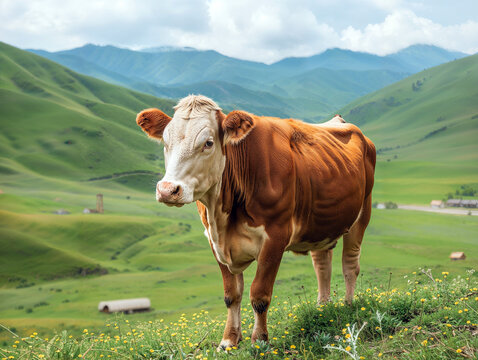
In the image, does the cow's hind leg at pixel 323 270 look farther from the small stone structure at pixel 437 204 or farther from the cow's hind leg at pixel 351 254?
the small stone structure at pixel 437 204

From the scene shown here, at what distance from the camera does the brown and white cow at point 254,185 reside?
5418mm

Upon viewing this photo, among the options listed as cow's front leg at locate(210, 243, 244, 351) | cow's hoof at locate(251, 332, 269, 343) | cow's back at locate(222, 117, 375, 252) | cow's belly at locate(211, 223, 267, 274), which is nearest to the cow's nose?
cow's back at locate(222, 117, 375, 252)

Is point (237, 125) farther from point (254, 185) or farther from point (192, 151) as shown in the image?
point (254, 185)

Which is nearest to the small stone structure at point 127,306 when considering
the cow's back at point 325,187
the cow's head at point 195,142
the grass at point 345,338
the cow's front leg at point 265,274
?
the grass at point 345,338

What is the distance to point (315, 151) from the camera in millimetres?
6801

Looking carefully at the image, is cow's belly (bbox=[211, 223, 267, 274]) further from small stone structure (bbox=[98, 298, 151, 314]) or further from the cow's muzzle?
small stone structure (bbox=[98, 298, 151, 314])

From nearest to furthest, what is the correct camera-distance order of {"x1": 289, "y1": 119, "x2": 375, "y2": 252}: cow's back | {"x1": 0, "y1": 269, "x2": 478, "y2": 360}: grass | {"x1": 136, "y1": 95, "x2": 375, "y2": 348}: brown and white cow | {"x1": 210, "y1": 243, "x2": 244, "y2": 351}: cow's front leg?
{"x1": 0, "y1": 269, "x2": 478, "y2": 360}: grass < {"x1": 136, "y1": 95, "x2": 375, "y2": 348}: brown and white cow < {"x1": 289, "y1": 119, "x2": 375, "y2": 252}: cow's back < {"x1": 210, "y1": 243, "x2": 244, "y2": 351}: cow's front leg

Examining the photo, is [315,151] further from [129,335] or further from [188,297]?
[188,297]

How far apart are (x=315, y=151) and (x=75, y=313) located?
55.3 meters

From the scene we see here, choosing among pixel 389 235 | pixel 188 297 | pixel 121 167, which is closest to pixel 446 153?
pixel 389 235

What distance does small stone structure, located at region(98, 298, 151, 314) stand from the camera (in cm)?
5298

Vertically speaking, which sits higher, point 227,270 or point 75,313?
point 227,270

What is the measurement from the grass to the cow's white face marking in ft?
6.78

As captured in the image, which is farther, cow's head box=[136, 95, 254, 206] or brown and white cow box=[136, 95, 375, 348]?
brown and white cow box=[136, 95, 375, 348]
